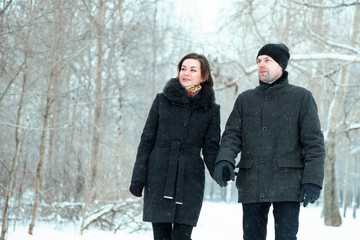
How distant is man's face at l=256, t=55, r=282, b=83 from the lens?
320 centimetres

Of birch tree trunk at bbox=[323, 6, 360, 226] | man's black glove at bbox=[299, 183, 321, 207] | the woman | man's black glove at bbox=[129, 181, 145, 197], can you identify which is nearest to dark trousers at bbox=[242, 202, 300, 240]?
man's black glove at bbox=[299, 183, 321, 207]

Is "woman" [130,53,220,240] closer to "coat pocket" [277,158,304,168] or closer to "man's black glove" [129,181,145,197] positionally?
"man's black glove" [129,181,145,197]

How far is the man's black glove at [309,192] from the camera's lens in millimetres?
2736

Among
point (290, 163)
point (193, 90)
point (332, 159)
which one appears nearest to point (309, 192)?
point (290, 163)

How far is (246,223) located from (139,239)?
4.30 m

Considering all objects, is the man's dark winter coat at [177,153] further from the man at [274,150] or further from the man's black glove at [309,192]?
the man's black glove at [309,192]

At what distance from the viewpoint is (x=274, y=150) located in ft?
9.97

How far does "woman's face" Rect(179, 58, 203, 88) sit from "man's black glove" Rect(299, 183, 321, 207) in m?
1.17

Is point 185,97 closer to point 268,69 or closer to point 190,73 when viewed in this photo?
point 190,73

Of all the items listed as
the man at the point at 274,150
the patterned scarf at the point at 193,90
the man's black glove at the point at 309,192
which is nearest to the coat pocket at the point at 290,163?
the man at the point at 274,150

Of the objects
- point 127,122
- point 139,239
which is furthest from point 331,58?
point 127,122

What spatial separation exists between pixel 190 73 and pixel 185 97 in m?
0.22

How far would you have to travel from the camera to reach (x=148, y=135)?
130 inches

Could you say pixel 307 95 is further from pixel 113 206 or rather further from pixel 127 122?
pixel 127 122
